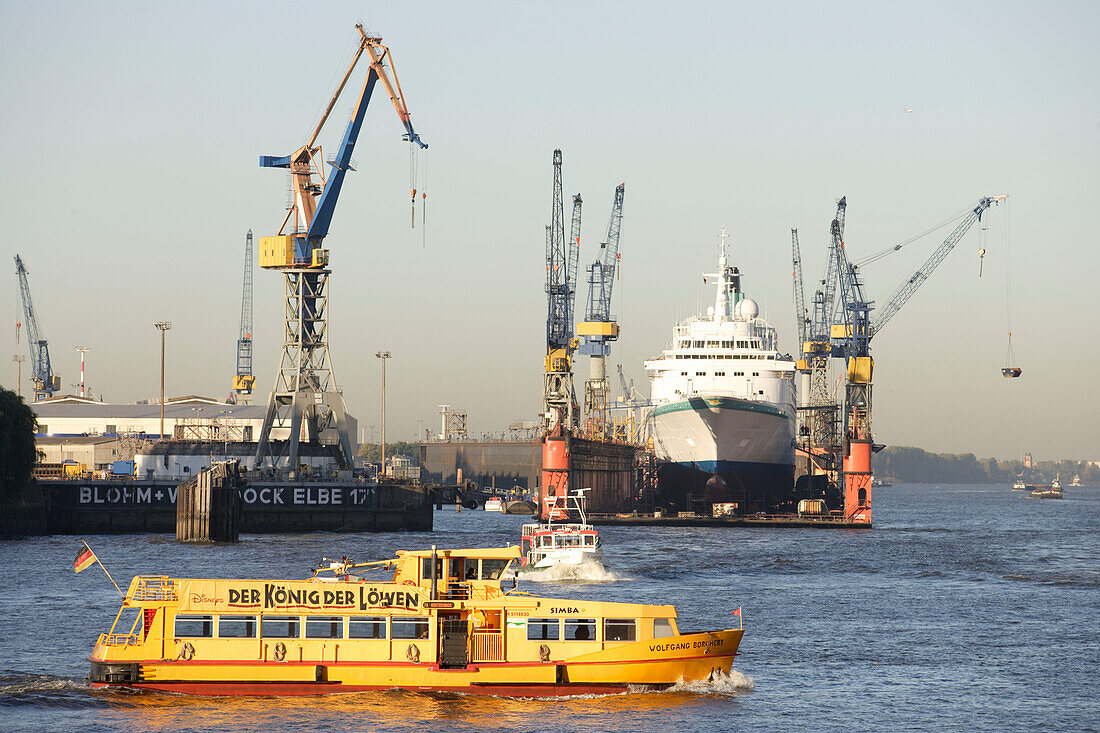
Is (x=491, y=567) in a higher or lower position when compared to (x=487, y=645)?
higher

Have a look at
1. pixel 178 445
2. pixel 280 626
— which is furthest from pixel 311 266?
pixel 280 626

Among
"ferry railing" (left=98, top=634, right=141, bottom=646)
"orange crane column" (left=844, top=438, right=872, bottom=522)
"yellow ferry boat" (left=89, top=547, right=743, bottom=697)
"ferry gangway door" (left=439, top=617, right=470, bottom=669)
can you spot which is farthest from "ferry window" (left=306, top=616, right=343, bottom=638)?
"orange crane column" (left=844, top=438, right=872, bottom=522)

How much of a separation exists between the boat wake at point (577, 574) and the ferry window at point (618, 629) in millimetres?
30021

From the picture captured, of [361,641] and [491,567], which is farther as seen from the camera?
[491,567]

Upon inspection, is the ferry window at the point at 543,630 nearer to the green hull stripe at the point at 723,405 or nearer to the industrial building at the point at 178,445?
the industrial building at the point at 178,445

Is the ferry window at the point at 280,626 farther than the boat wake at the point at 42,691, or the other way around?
the boat wake at the point at 42,691

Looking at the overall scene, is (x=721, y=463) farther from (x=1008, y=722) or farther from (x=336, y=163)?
(x=1008, y=722)

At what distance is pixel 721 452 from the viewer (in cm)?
13100

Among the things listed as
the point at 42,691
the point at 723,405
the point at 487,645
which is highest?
the point at 723,405

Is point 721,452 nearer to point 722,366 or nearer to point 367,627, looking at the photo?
point 722,366

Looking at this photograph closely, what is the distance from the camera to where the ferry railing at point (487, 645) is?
40.9 meters

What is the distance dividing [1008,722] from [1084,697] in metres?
5.83

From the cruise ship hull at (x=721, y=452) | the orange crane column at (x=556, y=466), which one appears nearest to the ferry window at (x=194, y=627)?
the orange crane column at (x=556, y=466)

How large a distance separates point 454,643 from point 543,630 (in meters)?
2.94
